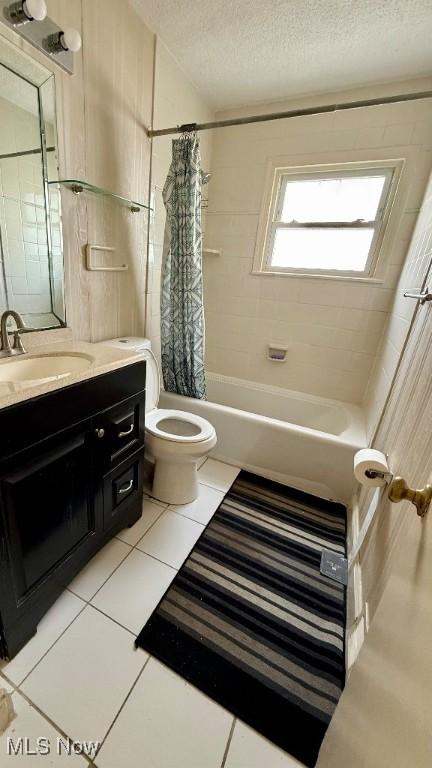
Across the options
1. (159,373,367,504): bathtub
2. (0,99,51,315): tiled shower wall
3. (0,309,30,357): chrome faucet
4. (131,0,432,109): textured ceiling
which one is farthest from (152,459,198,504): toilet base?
(131,0,432,109): textured ceiling

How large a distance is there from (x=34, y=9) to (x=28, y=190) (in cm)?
50

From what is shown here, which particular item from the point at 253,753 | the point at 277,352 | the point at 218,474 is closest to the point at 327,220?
the point at 277,352

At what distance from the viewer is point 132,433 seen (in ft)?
4.17

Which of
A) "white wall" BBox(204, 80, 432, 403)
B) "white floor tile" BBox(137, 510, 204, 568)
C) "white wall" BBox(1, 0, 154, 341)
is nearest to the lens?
"white wall" BBox(1, 0, 154, 341)

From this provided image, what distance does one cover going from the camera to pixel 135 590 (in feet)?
3.86

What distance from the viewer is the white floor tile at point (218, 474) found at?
1.83 metres

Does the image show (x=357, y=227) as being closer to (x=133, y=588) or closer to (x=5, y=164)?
(x=5, y=164)

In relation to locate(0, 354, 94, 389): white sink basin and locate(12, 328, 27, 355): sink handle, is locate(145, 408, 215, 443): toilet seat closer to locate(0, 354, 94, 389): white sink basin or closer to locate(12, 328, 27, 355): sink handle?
locate(0, 354, 94, 389): white sink basin

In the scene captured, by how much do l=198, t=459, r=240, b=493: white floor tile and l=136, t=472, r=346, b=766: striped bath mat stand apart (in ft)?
0.76

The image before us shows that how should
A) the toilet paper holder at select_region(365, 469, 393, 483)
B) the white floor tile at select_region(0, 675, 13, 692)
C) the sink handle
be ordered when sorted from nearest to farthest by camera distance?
1. the white floor tile at select_region(0, 675, 13, 692)
2. the toilet paper holder at select_region(365, 469, 393, 483)
3. the sink handle

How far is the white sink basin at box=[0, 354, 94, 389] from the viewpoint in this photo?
105 centimetres

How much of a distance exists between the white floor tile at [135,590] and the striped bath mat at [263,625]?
0.12 ft

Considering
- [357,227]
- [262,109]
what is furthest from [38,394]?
[262,109]

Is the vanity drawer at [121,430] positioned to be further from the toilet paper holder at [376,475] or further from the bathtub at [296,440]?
the toilet paper holder at [376,475]
